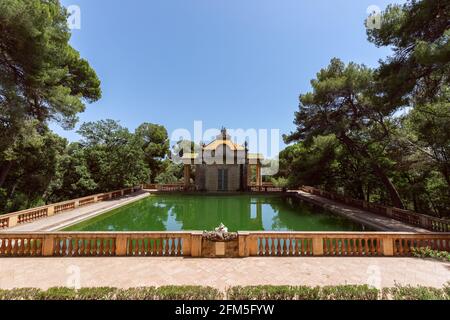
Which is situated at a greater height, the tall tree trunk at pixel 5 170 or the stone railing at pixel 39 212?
the tall tree trunk at pixel 5 170

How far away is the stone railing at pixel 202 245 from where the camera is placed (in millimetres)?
5801

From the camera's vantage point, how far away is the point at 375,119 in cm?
1344

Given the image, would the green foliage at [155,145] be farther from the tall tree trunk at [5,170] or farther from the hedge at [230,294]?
the hedge at [230,294]

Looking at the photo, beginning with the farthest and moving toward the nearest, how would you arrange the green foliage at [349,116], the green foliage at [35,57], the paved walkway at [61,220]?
the green foliage at [349,116]
the paved walkway at [61,220]
the green foliage at [35,57]

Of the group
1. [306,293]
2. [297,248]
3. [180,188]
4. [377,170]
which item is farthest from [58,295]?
[180,188]

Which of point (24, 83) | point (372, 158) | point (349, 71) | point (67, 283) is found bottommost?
point (67, 283)

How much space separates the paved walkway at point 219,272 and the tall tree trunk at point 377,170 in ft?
30.1

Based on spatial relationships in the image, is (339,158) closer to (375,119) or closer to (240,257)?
(375,119)

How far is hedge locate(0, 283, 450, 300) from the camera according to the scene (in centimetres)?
332

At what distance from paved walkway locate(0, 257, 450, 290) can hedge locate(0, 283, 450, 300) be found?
2.54 feet

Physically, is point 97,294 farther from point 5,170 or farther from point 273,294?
point 5,170

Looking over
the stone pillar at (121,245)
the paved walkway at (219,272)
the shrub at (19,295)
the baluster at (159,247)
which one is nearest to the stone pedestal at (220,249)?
the paved walkway at (219,272)
